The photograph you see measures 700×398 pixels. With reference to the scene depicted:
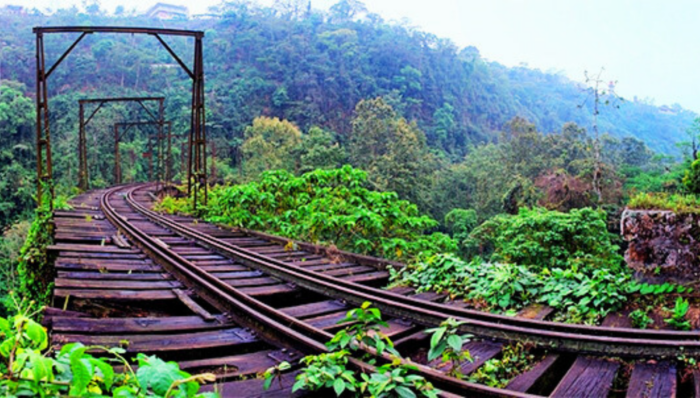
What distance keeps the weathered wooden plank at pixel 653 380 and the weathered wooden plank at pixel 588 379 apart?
110mm

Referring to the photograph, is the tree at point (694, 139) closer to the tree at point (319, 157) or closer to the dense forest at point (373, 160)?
the dense forest at point (373, 160)

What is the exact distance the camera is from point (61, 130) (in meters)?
51.1

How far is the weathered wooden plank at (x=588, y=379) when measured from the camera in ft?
8.24

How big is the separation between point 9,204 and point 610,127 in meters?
107

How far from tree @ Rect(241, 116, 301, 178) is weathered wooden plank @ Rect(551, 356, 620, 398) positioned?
3869 cm

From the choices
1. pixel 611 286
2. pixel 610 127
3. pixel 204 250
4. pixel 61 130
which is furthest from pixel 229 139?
pixel 610 127

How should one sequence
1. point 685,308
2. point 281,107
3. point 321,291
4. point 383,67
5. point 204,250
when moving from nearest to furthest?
point 685,308, point 321,291, point 204,250, point 281,107, point 383,67

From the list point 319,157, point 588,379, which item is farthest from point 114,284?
point 319,157

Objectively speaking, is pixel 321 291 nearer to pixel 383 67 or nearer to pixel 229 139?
pixel 229 139

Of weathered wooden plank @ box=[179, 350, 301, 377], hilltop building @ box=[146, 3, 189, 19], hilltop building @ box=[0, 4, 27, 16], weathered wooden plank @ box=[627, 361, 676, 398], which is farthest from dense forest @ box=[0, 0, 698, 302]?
weathered wooden plank @ box=[179, 350, 301, 377]

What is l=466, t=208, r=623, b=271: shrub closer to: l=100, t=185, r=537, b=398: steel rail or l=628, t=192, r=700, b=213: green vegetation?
l=628, t=192, r=700, b=213: green vegetation

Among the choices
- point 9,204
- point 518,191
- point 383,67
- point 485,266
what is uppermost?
point 383,67

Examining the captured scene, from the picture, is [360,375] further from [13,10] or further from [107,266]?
[13,10]

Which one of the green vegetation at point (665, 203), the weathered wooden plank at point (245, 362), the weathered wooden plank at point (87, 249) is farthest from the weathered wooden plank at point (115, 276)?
the green vegetation at point (665, 203)
